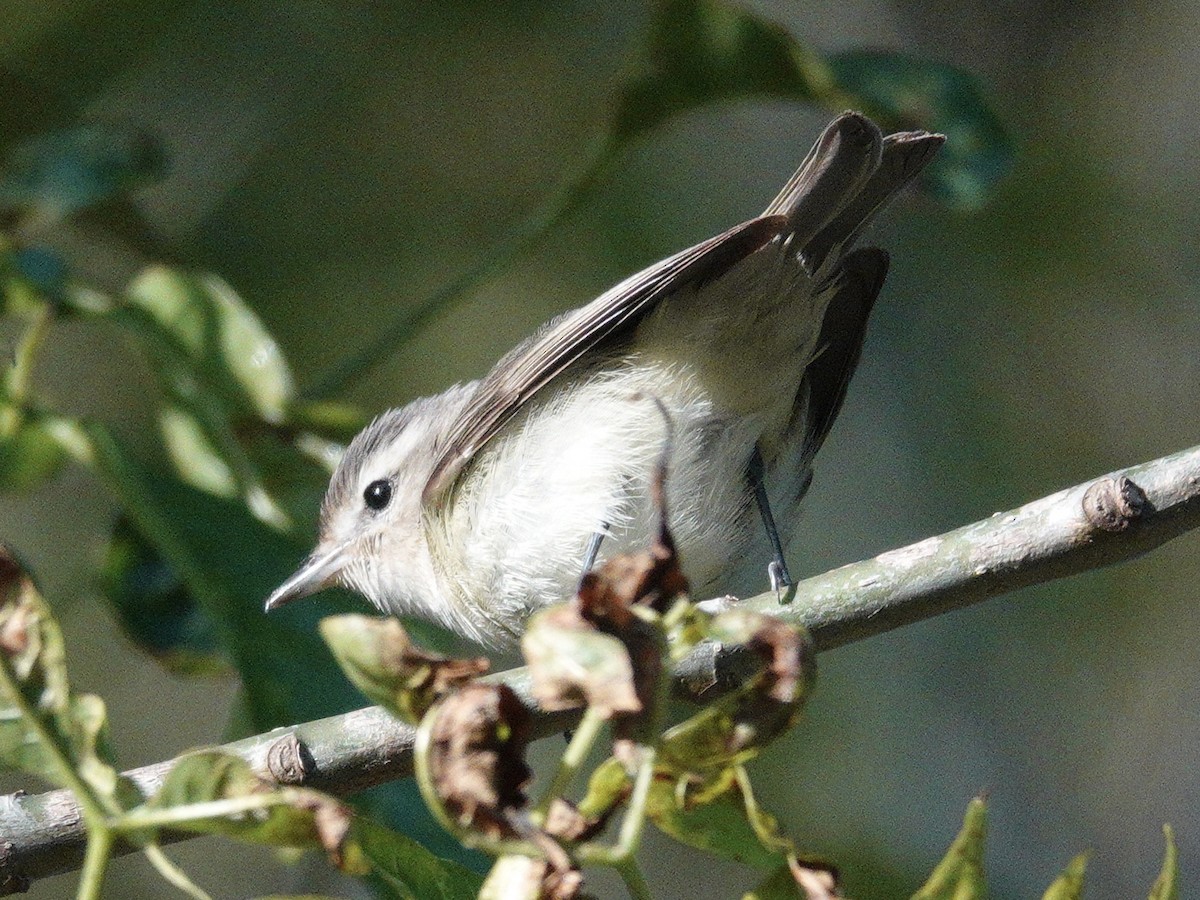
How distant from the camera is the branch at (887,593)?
68.2 inches

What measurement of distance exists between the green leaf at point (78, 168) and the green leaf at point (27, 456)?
0.53 m

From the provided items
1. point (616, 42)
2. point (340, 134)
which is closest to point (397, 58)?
point (340, 134)

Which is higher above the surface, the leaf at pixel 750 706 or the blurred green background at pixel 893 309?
the leaf at pixel 750 706

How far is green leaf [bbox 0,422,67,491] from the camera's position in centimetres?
290

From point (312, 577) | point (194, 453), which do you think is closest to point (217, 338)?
point (194, 453)

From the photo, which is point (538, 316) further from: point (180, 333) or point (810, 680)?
point (810, 680)

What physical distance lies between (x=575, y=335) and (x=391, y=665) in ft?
5.74

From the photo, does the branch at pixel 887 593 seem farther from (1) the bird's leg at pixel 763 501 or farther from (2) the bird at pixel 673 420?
(1) the bird's leg at pixel 763 501

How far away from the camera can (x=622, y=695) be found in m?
1.14

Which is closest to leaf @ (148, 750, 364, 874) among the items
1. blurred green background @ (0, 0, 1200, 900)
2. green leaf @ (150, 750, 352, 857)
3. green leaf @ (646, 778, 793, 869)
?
green leaf @ (150, 750, 352, 857)

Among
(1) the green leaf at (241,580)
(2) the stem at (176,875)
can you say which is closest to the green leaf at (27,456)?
(1) the green leaf at (241,580)

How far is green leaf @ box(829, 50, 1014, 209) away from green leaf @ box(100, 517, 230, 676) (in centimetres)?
198

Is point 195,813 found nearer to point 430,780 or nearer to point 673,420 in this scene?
point 430,780

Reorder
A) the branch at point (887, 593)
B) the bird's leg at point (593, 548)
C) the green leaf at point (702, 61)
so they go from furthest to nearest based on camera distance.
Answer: the green leaf at point (702, 61)
the bird's leg at point (593, 548)
the branch at point (887, 593)
